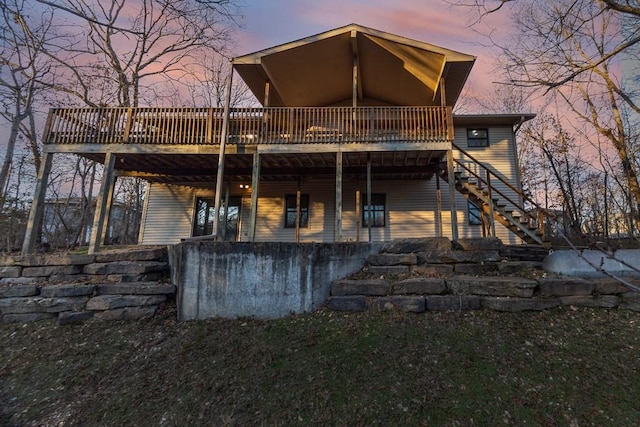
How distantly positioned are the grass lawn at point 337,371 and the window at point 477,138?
865 cm

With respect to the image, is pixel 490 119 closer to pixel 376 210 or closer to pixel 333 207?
pixel 376 210

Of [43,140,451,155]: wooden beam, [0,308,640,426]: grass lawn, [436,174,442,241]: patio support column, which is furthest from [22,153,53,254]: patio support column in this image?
[436,174,442,241]: patio support column

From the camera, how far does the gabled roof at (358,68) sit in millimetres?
9766

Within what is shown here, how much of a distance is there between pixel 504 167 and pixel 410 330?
1001 cm

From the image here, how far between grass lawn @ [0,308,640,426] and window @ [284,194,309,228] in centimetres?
699

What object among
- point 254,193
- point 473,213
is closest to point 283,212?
point 254,193

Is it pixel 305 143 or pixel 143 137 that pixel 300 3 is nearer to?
pixel 305 143

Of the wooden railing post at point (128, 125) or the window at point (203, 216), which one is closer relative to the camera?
the wooden railing post at point (128, 125)

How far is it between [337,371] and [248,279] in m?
2.43

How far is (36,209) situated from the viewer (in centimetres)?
911

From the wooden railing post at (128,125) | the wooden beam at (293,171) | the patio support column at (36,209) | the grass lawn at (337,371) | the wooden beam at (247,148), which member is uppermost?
the wooden railing post at (128,125)

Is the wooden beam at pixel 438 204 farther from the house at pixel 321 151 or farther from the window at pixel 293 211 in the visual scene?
the window at pixel 293 211

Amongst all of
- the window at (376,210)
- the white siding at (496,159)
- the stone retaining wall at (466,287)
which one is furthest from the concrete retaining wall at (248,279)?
the white siding at (496,159)

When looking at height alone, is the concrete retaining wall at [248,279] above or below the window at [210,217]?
below
